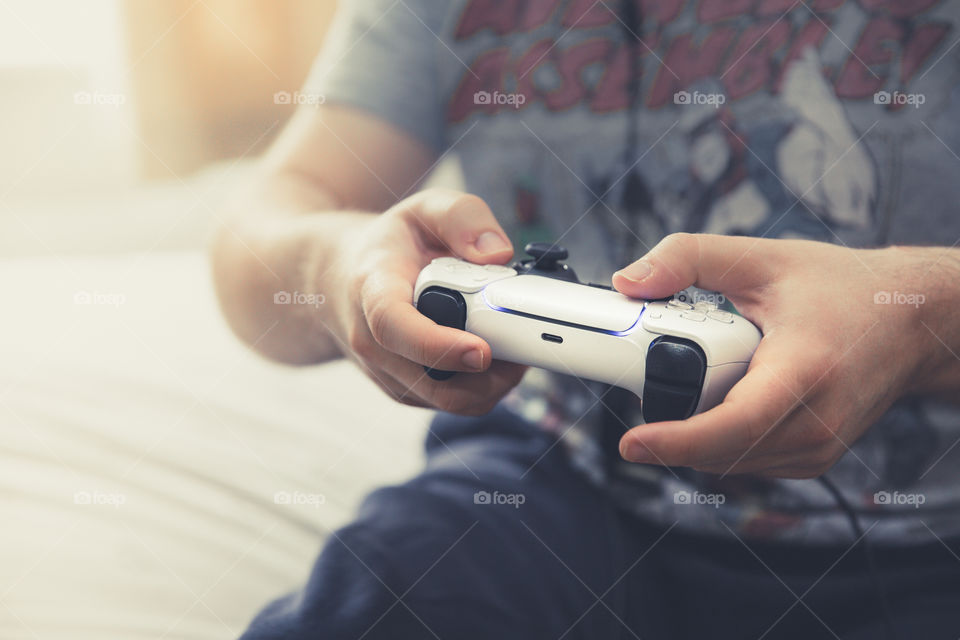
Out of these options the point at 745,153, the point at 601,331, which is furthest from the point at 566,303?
the point at 745,153

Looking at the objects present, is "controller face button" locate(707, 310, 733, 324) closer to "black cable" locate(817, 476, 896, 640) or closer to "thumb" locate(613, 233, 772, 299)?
"thumb" locate(613, 233, 772, 299)

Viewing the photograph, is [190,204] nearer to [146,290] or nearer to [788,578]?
[146,290]

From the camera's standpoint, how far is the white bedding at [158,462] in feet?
1.69

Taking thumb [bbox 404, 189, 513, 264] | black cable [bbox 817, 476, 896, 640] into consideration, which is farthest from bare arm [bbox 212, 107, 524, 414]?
black cable [bbox 817, 476, 896, 640]

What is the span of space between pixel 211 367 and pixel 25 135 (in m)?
0.68

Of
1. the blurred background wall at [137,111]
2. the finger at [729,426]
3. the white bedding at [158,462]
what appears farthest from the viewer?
the blurred background wall at [137,111]

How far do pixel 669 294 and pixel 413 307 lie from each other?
0.48 ft

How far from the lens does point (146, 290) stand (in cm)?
105

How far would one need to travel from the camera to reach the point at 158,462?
0.66 metres

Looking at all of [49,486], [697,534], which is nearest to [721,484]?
[697,534]

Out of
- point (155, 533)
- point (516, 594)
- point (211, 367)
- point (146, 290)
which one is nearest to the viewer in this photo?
point (516, 594)

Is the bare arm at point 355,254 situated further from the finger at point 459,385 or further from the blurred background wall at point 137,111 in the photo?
the blurred background wall at point 137,111

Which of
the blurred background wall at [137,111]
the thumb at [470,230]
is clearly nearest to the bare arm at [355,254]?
the thumb at [470,230]

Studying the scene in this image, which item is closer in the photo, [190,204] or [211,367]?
[211,367]
